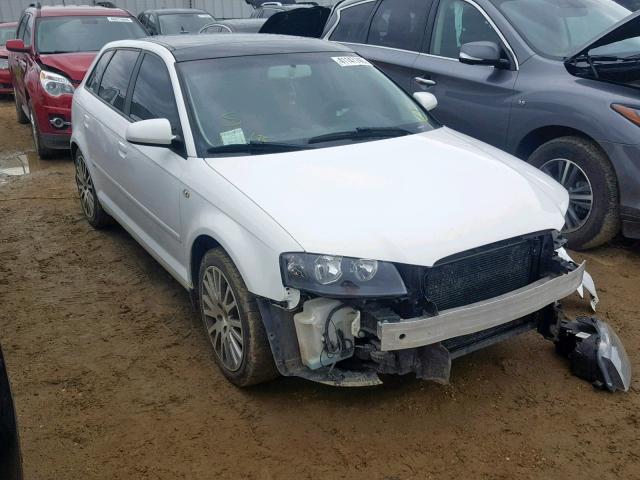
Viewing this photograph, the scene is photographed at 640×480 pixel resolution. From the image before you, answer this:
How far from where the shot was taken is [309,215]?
295 centimetres

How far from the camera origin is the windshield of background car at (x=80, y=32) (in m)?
8.52

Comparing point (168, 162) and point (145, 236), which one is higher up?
point (168, 162)

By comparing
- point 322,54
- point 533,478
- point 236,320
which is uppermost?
point 322,54

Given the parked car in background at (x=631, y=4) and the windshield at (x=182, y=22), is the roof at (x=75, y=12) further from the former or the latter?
the parked car in background at (x=631, y=4)

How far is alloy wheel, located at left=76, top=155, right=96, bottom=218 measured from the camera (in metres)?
5.61

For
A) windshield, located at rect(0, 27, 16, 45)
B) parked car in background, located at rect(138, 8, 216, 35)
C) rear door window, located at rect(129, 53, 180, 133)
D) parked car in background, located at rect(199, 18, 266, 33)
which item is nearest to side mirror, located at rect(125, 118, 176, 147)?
rear door window, located at rect(129, 53, 180, 133)

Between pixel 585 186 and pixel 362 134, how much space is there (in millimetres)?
1944

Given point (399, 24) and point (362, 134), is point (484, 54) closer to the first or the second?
point (399, 24)

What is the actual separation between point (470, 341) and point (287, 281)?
3.00 feet

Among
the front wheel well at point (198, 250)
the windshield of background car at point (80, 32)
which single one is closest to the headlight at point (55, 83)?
the windshield of background car at point (80, 32)

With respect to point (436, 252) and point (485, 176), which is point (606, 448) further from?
point (485, 176)

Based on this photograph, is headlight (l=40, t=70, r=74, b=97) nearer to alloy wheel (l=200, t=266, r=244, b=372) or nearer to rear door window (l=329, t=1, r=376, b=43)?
rear door window (l=329, t=1, r=376, b=43)

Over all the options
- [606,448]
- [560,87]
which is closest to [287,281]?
[606,448]

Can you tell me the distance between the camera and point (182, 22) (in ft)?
46.8
